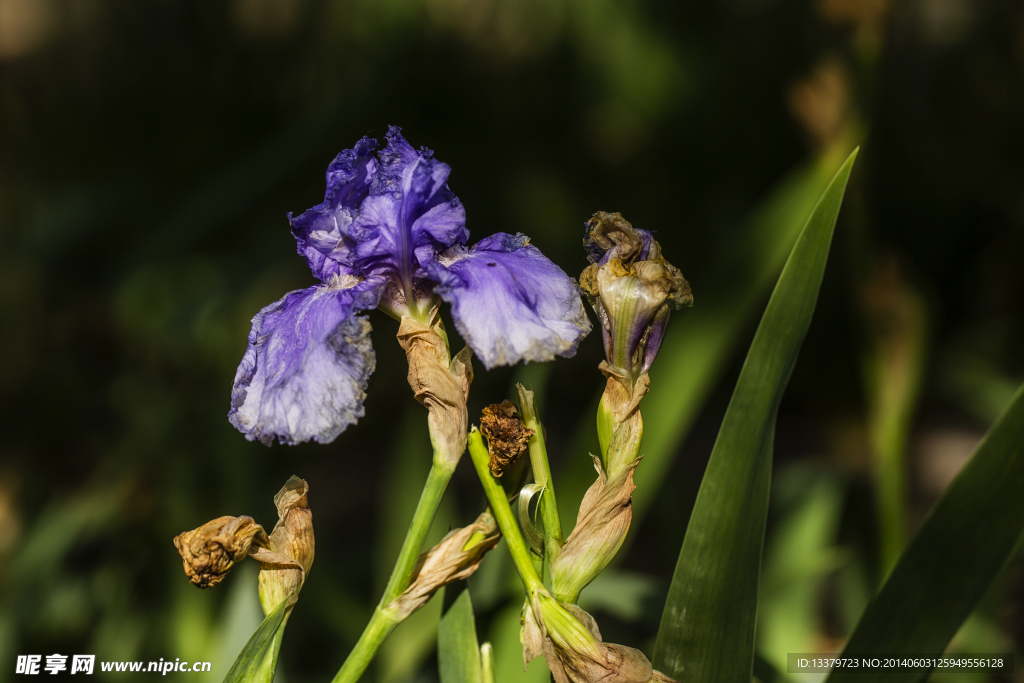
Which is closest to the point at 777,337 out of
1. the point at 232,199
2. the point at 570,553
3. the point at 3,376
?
the point at 570,553

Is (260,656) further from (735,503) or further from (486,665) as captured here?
(735,503)

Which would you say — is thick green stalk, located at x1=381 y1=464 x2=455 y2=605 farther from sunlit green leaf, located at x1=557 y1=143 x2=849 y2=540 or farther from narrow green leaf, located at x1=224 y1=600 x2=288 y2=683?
sunlit green leaf, located at x1=557 y1=143 x2=849 y2=540

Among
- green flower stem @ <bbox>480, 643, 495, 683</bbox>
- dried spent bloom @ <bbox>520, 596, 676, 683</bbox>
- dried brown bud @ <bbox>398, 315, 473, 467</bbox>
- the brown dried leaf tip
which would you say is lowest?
green flower stem @ <bbox>480, 643, 495, 683</bbox>

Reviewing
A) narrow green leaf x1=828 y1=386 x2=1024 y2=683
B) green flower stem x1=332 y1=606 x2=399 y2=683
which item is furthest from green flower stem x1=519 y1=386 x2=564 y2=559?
narrow green leaf x1=828 y1=386 x2=1024 y2=683

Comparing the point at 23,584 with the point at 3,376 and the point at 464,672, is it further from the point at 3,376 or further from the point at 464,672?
the point at 464,672

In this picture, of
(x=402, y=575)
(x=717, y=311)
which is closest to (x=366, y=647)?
(x=402, y=575)

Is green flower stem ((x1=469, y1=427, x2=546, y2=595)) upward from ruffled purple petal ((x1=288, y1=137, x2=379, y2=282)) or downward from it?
downward
